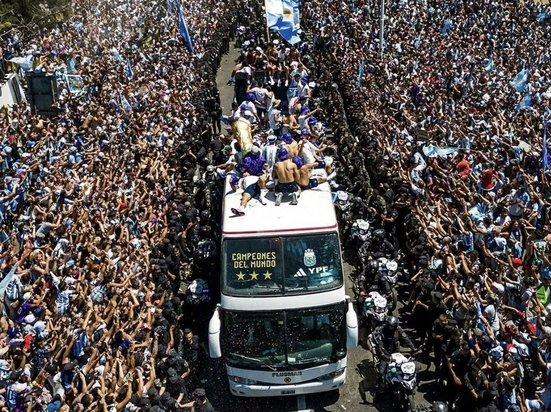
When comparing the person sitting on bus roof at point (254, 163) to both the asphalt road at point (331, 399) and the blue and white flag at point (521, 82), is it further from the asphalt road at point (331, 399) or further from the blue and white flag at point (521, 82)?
the blue and white flag at point (521, 82)

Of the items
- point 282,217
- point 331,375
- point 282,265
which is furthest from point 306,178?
point 331,375

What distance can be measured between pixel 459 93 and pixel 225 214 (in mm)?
10469

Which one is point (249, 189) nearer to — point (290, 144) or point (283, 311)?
point (290, 144)

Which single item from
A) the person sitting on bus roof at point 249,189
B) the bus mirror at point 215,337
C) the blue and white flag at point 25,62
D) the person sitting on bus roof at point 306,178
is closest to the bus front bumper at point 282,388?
the bus mirror at point 215,337

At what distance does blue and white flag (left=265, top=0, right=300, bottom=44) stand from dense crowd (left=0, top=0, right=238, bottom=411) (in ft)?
8.62

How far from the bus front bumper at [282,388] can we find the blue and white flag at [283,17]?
40.9 ft

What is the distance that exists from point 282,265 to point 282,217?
2.52 feet

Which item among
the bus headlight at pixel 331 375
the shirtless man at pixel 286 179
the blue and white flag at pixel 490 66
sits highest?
the shirtless man at pixel 286 179

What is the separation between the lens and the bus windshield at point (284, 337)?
897cm

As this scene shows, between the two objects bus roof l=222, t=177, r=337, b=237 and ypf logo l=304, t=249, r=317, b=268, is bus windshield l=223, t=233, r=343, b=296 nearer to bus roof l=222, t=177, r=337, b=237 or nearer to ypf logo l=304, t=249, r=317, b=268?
ypf logo l=304, t=249, r=317, b=268

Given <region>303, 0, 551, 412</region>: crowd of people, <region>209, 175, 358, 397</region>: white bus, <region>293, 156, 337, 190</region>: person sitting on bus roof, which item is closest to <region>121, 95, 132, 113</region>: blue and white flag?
<region>303, 0, 551, 412</region>: crowd of people

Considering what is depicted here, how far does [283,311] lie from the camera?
893 centimetres

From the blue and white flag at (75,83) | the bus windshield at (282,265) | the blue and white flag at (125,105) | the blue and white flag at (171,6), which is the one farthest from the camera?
the blue and white flag at (171,6)

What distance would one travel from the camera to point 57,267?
1024 cm
